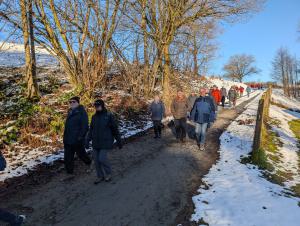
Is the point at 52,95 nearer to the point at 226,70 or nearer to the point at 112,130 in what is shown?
the point at 112,130

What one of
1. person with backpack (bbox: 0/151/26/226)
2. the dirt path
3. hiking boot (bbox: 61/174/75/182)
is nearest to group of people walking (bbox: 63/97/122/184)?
hiking boot (bbox: 61/174/75/182)

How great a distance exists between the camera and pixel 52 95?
50.0 feet

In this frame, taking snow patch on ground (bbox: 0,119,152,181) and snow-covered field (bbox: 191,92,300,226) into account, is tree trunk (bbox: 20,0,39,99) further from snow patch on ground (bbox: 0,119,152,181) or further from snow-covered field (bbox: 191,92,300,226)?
snow-covered field (bbox: 191,92,300,226)

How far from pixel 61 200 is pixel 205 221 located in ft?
9.32

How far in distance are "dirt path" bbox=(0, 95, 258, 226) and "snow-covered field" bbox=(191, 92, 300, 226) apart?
32 centimetres

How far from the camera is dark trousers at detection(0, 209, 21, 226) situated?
14.3ft

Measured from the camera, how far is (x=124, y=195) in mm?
5941

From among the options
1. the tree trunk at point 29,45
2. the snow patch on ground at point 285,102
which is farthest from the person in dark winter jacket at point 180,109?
the snow patch on ground at point 285,102

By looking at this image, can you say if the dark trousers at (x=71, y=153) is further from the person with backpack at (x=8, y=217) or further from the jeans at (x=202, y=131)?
the jeans at (x=202, y=131)

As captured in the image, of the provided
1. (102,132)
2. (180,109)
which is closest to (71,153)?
(102,132)

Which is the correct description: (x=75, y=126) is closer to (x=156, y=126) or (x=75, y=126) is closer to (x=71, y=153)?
(x=71, y=153)

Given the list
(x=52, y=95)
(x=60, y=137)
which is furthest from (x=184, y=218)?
(x=52, y=95)

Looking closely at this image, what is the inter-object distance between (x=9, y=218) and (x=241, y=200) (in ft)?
14.5

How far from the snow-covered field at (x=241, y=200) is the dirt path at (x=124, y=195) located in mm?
319
